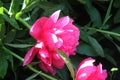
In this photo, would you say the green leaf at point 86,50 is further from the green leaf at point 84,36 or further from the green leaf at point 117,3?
the green leaf at point 117,3

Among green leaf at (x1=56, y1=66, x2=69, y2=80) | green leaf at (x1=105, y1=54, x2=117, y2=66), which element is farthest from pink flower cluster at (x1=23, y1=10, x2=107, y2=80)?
green leaf at (x1=105, y1=54, x2=117, y2=66)

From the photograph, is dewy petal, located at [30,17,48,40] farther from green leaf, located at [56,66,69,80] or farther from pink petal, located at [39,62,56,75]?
green leaf, located at [56,66,69,80]

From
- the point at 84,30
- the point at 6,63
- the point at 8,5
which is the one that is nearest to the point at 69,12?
the point at 84,30

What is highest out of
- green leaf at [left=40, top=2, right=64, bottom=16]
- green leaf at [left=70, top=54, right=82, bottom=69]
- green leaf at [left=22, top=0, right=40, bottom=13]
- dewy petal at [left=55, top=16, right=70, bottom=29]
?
green leaf at [left=22, top=0, right=40, bottom=13]

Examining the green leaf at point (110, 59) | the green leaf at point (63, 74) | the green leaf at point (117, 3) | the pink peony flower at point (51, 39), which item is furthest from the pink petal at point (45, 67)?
the green leaf at point (117, 3)

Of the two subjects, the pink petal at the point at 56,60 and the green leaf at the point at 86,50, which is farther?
the green leaf at the point at 86,50

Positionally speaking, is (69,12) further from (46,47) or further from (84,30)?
(46,47)
